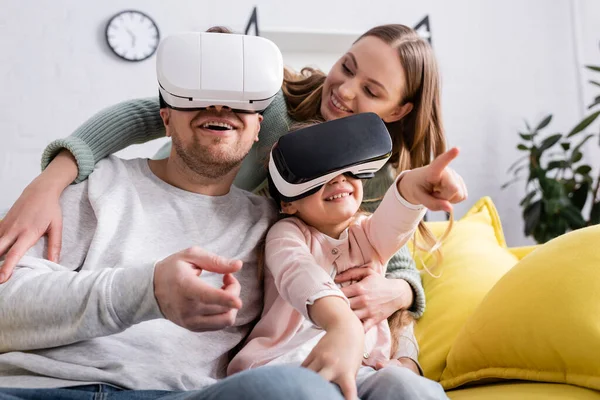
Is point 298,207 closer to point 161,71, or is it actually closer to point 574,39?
point 161,71

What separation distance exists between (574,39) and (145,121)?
2.90 metres

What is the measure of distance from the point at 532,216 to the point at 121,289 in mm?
2449

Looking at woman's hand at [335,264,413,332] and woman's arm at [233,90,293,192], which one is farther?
woman's arm at [233,90,293,192]

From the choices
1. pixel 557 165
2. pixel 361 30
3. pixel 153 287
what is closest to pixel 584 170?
pixel 557 165

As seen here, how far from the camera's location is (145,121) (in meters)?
1.33

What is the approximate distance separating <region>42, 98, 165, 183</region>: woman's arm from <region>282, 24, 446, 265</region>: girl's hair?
0.33 m

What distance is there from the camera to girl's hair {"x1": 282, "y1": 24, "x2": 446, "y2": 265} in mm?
1457

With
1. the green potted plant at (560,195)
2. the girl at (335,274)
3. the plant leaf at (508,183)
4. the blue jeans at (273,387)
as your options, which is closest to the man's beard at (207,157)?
the girl at (335,274)

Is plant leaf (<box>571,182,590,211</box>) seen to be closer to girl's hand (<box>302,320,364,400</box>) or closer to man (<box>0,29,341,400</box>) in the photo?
man (<box>0,29,341,400</box>)

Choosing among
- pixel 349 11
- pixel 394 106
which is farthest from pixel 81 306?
pixel 349 11

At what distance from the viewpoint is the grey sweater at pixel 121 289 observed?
88cm

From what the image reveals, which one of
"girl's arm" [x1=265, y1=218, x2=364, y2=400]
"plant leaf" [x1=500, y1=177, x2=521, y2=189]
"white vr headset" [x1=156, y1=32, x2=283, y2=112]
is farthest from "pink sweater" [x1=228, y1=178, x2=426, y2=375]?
"plant leaf" [x1=500, y1=177, x2=521, y2=189]

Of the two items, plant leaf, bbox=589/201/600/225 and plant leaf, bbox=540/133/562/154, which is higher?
plant leaf, bbox=540/133/562/154

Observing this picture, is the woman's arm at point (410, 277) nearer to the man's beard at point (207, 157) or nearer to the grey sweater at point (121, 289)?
the grey sweater at point (121, 289)
